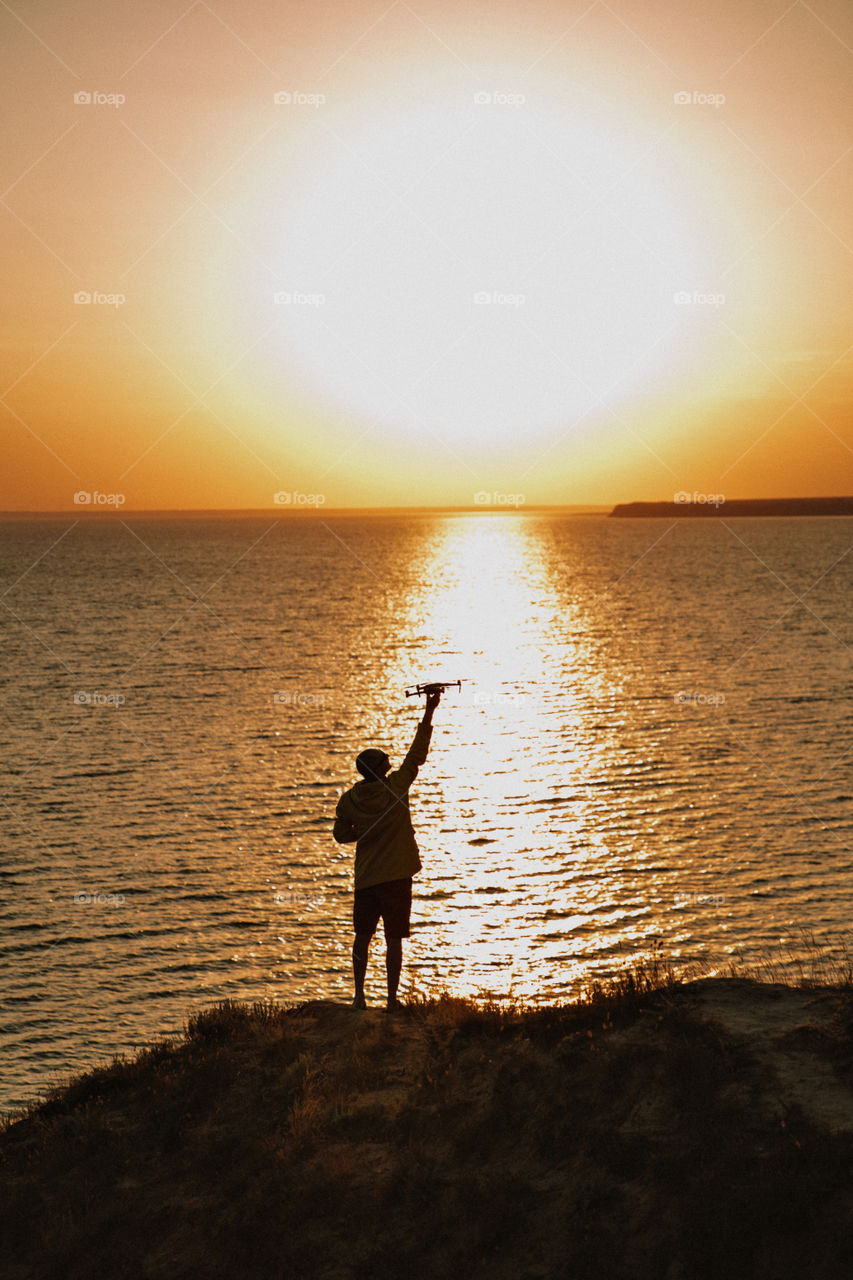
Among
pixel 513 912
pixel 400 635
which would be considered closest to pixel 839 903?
pixel 513 912

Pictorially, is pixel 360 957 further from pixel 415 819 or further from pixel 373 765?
pixel 415 819

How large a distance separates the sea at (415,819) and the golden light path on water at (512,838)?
10 cm

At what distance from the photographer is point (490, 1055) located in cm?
931
